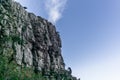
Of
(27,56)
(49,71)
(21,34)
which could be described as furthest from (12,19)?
(49,71)

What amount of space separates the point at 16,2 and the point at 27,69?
42628 millimetres

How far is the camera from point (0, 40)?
136 metres

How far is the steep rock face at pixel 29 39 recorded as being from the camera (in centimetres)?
14250

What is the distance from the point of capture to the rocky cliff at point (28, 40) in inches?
5537

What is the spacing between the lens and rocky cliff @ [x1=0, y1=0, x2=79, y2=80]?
141 metres

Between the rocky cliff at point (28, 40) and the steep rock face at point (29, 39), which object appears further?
the steep rock face at point (29, 39)

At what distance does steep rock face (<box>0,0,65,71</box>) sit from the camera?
142500 millimetres

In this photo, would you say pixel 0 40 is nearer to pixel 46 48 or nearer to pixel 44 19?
pixel 46 48

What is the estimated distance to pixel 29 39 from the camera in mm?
164125

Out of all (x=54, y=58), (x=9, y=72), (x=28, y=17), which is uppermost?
(x=28, y=17)

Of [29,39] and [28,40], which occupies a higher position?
[29,39]

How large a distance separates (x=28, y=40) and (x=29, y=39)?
6.47 ft

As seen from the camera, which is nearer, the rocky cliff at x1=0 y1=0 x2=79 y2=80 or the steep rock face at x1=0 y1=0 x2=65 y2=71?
the rocky cliff at x1=0 y1=0 x2=79 y2=80

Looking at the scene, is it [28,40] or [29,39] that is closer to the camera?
[28,40]
